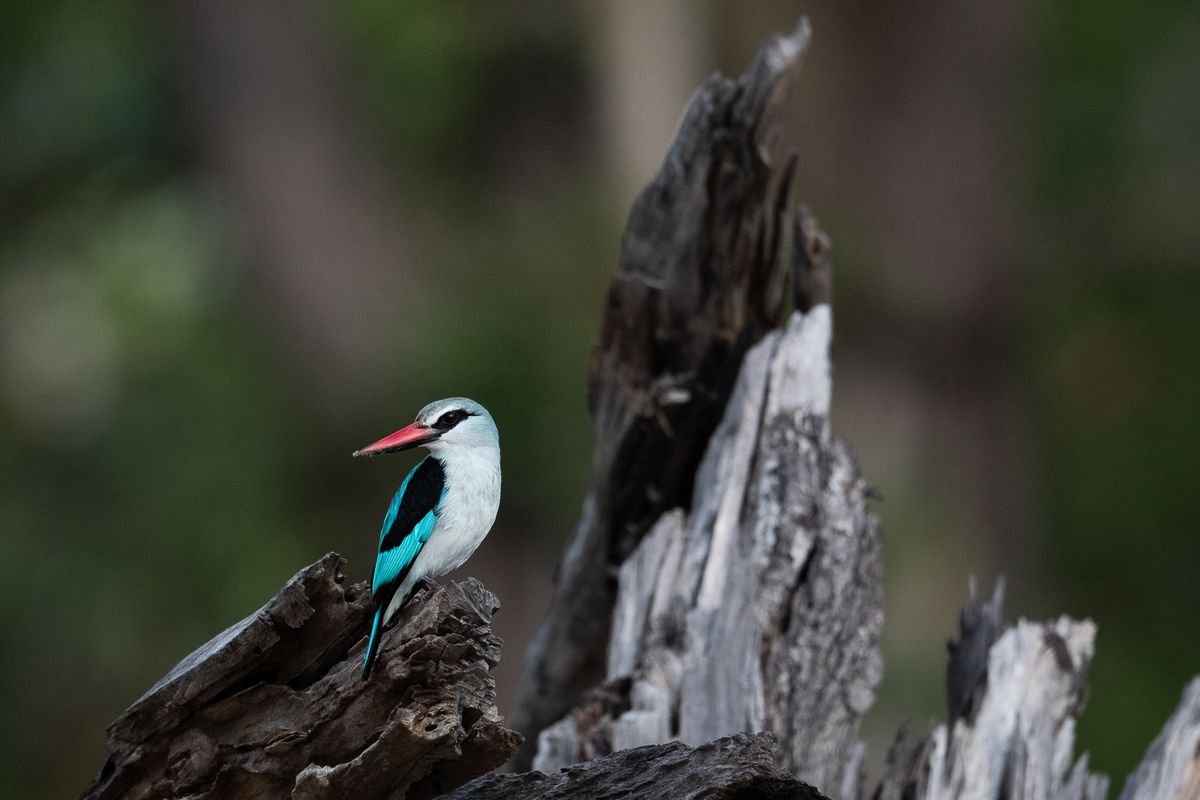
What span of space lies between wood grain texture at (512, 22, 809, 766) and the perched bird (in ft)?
6.31

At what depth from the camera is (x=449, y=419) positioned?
4.20 metres

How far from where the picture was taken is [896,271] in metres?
13.8

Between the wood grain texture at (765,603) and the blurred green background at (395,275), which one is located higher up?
the blurred green background at (395,275)

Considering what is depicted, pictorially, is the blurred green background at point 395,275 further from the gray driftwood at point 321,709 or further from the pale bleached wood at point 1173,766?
the gray driftwood at point 321,709

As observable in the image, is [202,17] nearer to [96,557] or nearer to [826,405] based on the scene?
[96,557]

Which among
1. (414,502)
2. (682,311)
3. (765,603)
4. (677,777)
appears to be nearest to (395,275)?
(682,311)

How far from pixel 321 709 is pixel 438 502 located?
2.02ft

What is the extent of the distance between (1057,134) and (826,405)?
48.5 ft

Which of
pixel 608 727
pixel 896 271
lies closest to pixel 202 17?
pixel 896 271

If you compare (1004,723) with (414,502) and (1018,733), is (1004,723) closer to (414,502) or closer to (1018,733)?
(1018,733)

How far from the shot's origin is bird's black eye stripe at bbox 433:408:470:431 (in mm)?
4191

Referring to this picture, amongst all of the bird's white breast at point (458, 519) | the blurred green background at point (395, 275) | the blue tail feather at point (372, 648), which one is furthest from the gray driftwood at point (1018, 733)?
the blurred green background at point (395, 275)

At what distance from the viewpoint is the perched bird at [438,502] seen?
12.7 ft

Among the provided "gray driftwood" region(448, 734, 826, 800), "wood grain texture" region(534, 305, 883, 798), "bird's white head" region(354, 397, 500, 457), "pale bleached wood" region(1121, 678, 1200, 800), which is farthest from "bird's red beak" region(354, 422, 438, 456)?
"pale bleached wood" region(1121, 678, 1200, 800)
